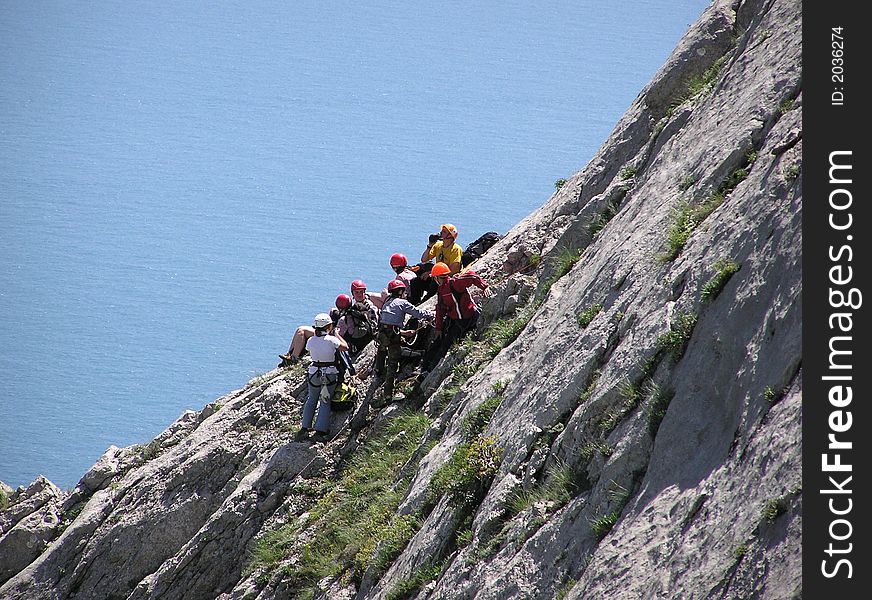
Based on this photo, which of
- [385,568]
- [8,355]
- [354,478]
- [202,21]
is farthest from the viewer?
[202,21]

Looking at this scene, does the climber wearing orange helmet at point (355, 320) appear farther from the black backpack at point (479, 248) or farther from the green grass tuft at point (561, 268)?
the green grass tuft at point (561, 268)

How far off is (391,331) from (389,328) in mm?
79

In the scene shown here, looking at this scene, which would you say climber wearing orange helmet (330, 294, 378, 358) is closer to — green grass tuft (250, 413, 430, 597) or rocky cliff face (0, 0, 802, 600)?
rocky cliff face (0, 0, 802, 600)

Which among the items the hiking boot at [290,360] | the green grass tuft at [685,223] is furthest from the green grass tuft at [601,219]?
the hiking boot at [290,360]

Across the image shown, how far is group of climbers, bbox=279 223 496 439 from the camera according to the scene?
16.9m

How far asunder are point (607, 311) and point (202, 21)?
86578 mm

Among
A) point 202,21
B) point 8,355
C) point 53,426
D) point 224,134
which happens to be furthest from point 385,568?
point 202,21

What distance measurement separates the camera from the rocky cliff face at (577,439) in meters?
8.41

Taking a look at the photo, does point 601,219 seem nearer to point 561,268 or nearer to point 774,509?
point 561,268

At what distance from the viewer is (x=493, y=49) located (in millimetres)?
86438

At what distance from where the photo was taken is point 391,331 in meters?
17.1

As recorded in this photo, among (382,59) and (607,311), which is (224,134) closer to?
(382,59)

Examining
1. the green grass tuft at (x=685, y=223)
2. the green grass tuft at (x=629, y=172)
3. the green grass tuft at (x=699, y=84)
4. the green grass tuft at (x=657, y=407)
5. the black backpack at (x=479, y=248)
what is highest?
the black backpack at (x=479, y=248)
